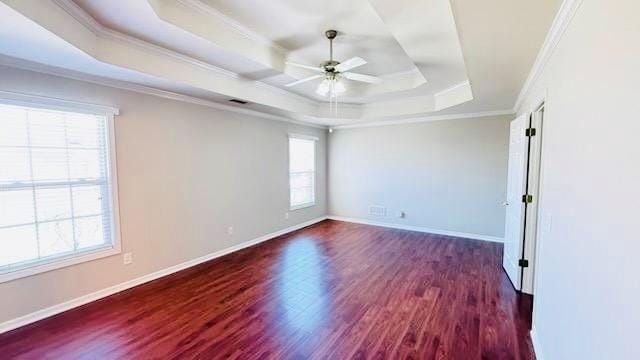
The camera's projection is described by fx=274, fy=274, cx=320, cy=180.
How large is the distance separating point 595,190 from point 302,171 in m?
5.37

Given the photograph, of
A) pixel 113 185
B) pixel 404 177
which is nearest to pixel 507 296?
pixel 404 177

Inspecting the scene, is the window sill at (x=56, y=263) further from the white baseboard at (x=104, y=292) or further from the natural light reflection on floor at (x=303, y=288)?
the natural light reflection on floor at (x=303, y=288)

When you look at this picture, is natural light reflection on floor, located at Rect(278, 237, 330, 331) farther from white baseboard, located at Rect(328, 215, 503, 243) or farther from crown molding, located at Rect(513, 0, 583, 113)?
crown molding, located at Rect(513, 0, 583, 113)

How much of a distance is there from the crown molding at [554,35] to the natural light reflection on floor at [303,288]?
2.93m

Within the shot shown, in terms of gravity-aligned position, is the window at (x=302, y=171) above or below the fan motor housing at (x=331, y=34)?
below

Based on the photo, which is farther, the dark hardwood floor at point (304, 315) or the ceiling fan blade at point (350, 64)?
the ceiling fan blade at point (350, 64)

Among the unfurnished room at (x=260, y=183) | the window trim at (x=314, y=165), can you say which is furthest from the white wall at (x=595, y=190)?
the window trim at (x=314, y=165)

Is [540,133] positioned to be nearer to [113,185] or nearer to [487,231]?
[487,231]

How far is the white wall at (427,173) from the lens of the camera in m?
5.10

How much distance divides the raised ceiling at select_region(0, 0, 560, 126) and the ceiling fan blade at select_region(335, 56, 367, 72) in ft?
1.21

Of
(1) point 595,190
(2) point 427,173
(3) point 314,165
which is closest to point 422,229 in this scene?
(2) point 427,173

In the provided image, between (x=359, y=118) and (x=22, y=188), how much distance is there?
5.15 m

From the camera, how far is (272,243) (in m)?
5.10

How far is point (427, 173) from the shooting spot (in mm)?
5754
